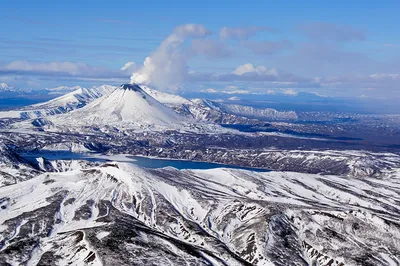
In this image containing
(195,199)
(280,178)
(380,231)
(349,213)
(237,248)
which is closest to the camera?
(237,248)

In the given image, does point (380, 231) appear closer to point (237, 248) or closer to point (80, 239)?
point (237, 248)

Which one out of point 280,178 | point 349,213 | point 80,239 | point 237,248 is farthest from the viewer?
point 280,178

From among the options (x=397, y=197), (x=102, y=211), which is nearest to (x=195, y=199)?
(x=102, y=211)

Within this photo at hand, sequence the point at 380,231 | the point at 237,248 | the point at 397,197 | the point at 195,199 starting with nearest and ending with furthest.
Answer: the point at 237,248
the point at 380,231
the point at 195,199
the point at 397,197

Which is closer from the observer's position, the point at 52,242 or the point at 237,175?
the point at 52,242

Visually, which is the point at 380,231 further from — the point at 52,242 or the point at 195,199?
the point at 52,242

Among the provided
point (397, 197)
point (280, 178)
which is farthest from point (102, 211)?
point (397, 197)
